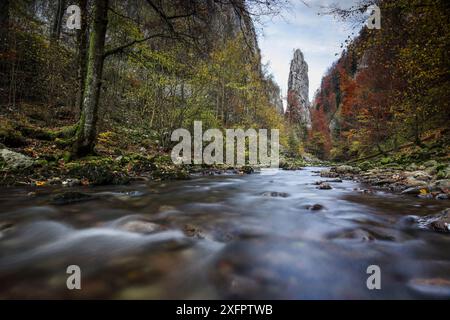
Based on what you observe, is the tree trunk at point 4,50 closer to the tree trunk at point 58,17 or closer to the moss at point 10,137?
the moss at point 10,137

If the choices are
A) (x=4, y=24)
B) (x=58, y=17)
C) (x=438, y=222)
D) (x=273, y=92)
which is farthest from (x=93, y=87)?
(x=273, y=92)

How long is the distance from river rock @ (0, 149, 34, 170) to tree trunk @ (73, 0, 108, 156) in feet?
4.16

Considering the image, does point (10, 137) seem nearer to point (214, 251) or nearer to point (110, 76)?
point (214, 251)

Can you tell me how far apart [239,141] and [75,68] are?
1045 cm

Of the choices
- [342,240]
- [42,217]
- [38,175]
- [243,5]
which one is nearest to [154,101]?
[243,5]

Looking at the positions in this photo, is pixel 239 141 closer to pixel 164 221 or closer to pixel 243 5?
Answer: pixel 243 5

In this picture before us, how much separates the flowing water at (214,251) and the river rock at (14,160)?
195 centimetres

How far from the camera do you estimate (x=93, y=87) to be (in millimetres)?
6719

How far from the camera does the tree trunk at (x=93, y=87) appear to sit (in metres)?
6.68

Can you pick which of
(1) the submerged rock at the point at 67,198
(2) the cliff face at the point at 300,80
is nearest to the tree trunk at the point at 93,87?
(1) the submerged rock at the point at 67,198

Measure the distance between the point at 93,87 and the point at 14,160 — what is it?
252 cm

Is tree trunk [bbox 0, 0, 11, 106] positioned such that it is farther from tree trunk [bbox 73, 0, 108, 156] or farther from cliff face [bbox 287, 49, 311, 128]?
cliff face [bbox 287, 49, 311, 128]

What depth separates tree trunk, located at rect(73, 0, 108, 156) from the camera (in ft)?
21.9

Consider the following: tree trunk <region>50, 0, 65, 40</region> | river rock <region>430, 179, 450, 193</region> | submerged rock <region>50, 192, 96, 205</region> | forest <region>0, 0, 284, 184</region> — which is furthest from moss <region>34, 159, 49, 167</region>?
tree trunk <region>50, 0, 65, 40</region>
